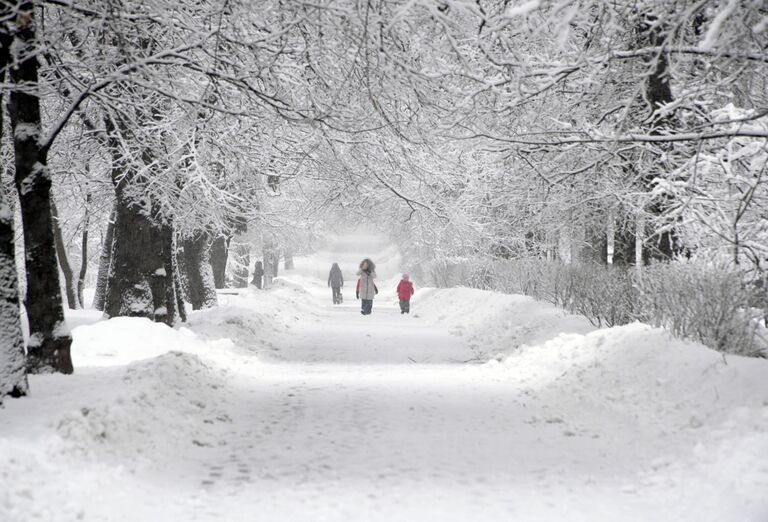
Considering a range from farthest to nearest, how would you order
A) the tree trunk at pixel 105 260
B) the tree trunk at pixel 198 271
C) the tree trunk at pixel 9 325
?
the tree trunk at pixel 198 271 < the tree trunk at pixel 105 260 < the tree trunk at pixel 9 325

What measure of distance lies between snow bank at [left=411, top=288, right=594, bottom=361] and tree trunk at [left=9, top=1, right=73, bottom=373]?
24.4ft

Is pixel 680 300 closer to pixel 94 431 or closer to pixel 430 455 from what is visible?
pixel 430 455

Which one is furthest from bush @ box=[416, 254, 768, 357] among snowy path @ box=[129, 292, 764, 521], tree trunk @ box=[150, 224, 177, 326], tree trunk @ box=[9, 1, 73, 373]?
tree trunk @ box=[150, 224, 177, 326]

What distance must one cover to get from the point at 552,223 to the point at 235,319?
316 inches

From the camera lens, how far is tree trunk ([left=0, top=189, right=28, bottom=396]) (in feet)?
20.9

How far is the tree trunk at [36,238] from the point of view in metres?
7.71

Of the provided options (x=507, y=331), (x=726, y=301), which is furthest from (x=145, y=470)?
(x=507, y=331)

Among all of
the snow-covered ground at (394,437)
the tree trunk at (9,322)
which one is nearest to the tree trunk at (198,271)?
the snow-covered ground at (394,437)

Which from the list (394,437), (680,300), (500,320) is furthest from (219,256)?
(394,437)

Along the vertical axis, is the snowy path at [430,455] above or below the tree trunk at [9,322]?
below

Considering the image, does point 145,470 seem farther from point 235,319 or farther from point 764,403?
point 235,319

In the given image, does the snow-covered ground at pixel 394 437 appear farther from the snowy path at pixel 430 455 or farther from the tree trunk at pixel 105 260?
the tree trunk at pixel 105 260

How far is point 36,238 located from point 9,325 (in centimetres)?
150

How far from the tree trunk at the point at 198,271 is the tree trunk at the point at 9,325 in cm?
1265
